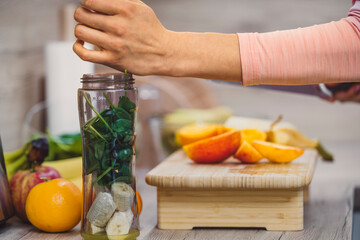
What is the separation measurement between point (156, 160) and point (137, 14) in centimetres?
79

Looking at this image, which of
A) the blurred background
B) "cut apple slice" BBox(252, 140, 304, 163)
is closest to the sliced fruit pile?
"cut apple slice" BBox(252, 140, 304, 163)

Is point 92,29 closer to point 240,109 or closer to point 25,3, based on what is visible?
point 25,3

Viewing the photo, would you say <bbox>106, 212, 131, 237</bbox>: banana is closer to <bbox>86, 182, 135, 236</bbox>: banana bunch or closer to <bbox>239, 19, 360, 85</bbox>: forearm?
<bbox>86, 182, 135, 236</bbox>: banana bunch

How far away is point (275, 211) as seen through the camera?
2.49 feet

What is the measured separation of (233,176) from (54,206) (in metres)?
0.27

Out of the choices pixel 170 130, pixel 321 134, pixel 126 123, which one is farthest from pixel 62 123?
pixel 321 134

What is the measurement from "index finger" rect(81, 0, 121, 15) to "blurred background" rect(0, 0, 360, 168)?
2.10 feet

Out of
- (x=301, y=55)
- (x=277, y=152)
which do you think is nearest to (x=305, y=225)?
(x=277, y=152)

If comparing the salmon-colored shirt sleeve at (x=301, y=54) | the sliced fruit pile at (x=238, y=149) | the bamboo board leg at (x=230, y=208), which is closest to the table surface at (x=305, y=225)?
the bamboo board leg at (x=230, y=208)

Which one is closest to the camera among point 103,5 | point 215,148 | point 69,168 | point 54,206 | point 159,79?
point 103,5

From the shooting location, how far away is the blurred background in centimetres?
151

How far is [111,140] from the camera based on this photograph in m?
0.65

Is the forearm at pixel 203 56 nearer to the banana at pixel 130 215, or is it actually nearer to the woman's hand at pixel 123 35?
the woman's hand at pixel 123 35

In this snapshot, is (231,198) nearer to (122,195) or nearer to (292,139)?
(122,195)
